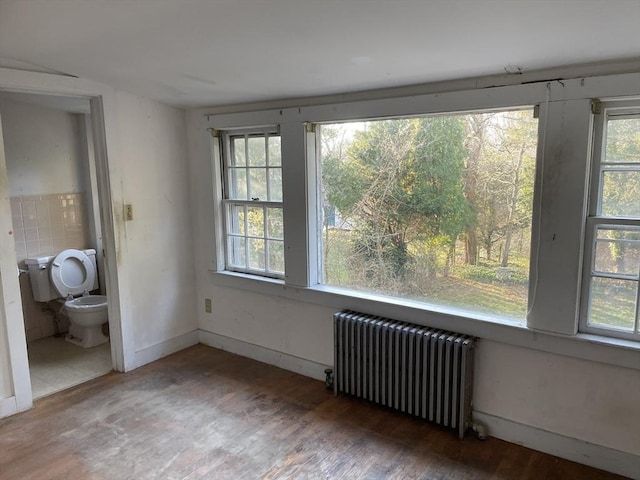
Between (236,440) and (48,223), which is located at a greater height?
(48,223)

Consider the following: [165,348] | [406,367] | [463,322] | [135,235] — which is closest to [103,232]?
[135,235]

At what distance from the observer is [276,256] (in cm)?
358

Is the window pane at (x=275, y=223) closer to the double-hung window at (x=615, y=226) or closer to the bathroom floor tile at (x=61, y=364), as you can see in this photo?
the bathroom floor tile at (x=61, y=364)

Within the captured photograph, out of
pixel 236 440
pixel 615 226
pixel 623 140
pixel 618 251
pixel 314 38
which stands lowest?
pixel 236 440

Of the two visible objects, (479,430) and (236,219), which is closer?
(479,430)

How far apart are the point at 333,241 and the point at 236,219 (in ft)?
3.12

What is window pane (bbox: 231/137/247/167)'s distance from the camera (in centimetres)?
366

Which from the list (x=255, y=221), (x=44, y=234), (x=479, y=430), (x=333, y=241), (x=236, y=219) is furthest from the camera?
(x=44, y=234)

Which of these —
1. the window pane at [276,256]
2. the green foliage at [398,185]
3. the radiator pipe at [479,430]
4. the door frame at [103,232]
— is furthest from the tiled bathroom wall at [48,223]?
the radiator pipe at [479,430]

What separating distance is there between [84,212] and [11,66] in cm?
195

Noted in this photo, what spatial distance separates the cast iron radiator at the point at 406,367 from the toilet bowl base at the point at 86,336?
7.63 feet

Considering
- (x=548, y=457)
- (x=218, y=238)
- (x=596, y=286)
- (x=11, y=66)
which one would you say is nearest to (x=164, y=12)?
(x=11, y=66)

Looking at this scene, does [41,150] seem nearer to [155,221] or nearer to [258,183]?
[155,221]

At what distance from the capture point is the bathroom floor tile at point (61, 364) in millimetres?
3344
